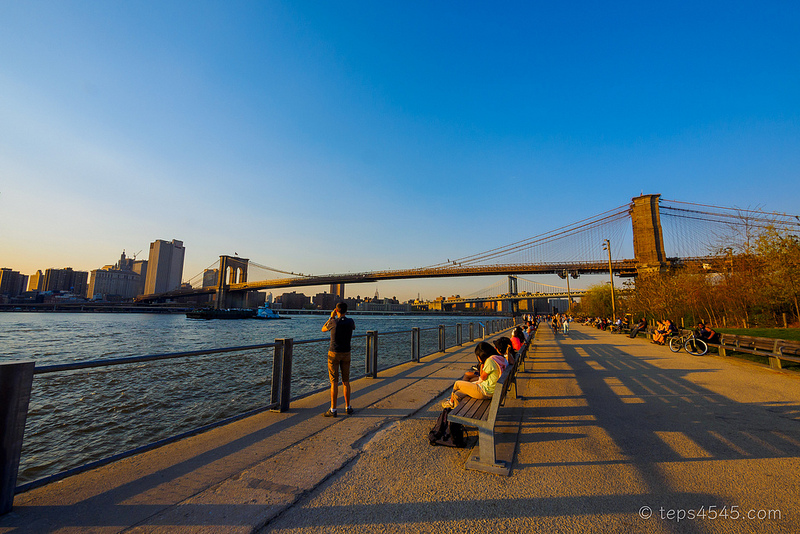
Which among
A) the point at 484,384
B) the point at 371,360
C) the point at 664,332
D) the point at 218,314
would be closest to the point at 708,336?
the point at 664,332

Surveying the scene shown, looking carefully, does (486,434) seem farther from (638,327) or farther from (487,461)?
(638,327)

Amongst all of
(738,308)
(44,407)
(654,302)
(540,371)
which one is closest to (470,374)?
(540,371)

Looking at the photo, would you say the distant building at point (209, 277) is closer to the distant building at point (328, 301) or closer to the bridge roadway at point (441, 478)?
the distant building at point (328, 301)

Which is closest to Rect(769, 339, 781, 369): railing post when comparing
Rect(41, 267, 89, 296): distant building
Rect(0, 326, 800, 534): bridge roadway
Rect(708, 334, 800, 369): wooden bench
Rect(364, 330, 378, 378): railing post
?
Rect(708, 334, 800, 369): wooden bench

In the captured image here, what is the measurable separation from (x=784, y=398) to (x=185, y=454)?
8.12 m

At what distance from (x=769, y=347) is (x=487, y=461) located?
9.75 metres

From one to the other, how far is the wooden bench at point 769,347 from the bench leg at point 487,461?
843 cm

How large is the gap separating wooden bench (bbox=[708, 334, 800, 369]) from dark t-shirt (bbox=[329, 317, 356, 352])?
9.22 m

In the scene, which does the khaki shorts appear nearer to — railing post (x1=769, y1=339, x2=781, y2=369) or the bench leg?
the bench leg

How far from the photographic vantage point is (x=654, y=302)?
21.3 m

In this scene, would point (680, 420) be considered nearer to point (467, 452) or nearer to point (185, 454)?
point (467, 452)

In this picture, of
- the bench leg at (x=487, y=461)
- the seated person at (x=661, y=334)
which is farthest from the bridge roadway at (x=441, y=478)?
the seated person at (x=661, y=334)

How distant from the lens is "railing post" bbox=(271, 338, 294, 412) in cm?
456

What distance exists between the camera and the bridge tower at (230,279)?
69938 mm
